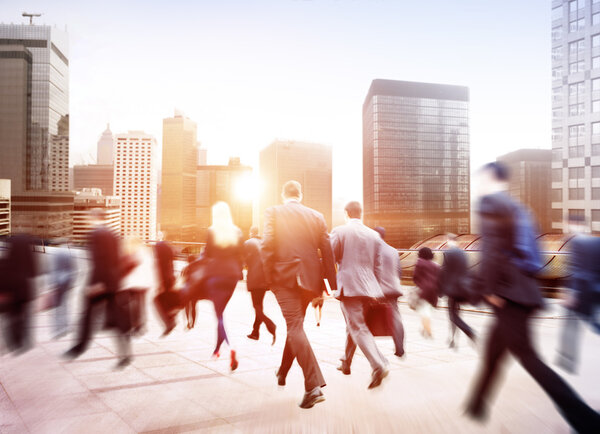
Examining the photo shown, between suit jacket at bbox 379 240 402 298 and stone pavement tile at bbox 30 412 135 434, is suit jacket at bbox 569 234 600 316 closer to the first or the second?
suit jacket at bbox 379 240 402 298

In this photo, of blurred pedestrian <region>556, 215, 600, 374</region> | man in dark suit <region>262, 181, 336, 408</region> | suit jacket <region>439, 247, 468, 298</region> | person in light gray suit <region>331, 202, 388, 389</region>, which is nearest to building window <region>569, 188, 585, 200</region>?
suit jacket <region>439, 247, 468, 298</region>

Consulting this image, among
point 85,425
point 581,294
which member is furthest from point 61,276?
point 581,294

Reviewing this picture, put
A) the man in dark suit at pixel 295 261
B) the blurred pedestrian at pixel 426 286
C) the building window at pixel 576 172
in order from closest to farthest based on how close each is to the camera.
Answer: the man in dark suit at pixel 295 261
the blurred pedestrian at pixel 426 286
the building window at pixel 576 172

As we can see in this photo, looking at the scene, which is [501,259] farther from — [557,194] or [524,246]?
[557,194]

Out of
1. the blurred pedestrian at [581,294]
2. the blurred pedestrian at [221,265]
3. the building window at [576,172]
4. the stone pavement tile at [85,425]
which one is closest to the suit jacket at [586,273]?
the blurred pedestrian at [581,294]

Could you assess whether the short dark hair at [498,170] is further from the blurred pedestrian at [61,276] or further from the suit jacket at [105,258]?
the blurred pedestrian at [61,276]

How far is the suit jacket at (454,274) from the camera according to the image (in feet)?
22.3

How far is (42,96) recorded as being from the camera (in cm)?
14212

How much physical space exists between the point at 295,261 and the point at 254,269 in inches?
95.8

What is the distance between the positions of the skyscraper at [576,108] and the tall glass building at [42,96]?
12988cm

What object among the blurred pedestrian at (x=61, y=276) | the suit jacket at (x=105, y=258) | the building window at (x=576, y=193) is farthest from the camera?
the building window at (x=576, y=193)

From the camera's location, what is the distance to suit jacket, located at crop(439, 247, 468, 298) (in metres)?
6.80

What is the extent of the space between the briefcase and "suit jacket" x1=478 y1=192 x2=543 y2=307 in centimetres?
173

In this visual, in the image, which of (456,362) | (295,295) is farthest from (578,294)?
(295,295)
